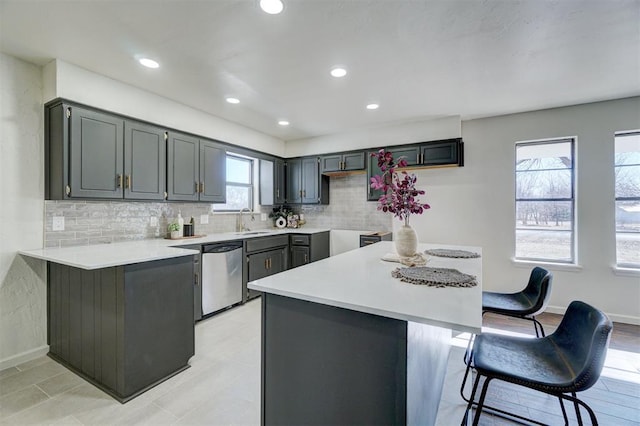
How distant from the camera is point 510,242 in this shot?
3.86 metres

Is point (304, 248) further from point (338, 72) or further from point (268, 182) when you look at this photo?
point (338, 72)

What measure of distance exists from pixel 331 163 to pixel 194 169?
223cm

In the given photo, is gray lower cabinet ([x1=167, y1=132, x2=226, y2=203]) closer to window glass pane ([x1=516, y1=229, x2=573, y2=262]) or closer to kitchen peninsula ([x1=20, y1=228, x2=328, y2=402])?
kitchen peninsula ([x1=20, y1=228, x2=328, y2=402])

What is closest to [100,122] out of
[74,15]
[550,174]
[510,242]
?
[74,15]

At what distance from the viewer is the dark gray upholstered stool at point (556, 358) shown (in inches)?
45.4

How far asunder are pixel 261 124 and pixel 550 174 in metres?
4.02

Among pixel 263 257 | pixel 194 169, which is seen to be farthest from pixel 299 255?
pixel 194 169

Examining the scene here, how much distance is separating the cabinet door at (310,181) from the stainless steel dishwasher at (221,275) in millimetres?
1785

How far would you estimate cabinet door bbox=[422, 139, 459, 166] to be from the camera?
12.9ft

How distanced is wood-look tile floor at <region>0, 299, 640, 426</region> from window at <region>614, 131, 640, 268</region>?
4.19ft

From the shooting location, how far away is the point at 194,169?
3535mm

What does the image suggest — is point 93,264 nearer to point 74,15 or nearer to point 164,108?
point 74,15

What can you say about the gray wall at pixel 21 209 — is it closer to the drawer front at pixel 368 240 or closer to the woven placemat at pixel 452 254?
the woven placemat at pixel 452 254

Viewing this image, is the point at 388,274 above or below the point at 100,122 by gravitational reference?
below
